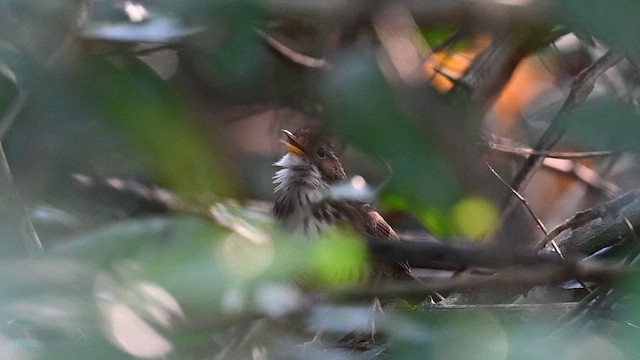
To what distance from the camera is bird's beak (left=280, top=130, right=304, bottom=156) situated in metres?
3.68

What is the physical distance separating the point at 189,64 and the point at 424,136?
36.5 inches

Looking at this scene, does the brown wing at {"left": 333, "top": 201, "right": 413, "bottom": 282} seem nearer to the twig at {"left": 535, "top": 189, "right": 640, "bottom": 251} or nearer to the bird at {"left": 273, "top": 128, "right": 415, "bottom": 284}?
the bird at {"left": 273, "top": 128, "right": 415, "bottom": 284}

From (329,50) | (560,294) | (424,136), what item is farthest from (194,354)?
(560,294)

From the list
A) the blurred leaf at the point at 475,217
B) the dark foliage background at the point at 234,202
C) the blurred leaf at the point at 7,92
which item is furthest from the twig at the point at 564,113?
the blurred leaf at the point at 7,92

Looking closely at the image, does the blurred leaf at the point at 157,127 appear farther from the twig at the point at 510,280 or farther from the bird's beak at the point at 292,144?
the bird's beak at the point at 292,144

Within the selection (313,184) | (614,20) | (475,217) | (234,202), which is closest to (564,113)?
(475,217)

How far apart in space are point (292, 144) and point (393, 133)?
7.93ft

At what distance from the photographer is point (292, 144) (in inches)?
149

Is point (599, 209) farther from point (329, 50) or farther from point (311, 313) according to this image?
point (311, 313)

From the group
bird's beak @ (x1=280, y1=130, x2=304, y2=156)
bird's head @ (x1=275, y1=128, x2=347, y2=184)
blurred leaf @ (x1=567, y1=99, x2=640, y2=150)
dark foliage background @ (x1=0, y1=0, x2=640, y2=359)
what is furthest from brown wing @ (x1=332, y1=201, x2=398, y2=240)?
blurred leaf @ (x1=567, y1=99, x2=640, y2=150)

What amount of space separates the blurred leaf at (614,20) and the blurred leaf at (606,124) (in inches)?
10.1

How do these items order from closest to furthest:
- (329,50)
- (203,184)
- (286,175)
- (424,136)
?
(424,136) < (203,184) < (329,50) < (286,175)

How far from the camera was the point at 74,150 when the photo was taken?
167cm

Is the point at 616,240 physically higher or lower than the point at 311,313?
higher
